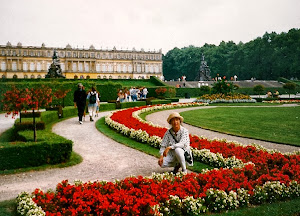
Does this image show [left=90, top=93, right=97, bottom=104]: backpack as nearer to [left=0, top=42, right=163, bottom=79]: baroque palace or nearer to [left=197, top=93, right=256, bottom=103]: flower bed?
[left=197, top=93, right=256, bottom=103]: flower bed

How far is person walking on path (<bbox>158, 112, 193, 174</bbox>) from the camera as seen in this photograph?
196 inches

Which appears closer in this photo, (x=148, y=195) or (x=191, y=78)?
(x=148, y=195)

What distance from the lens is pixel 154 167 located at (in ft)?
19.6

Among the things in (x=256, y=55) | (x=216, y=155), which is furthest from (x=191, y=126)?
(x=256, y=55)

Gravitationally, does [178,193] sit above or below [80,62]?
below

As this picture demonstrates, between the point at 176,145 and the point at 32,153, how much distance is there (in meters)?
2.92

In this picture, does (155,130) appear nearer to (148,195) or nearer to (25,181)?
(25,181)

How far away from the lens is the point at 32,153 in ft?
19.7

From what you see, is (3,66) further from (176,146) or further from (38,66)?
(176,146)

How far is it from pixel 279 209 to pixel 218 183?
32.5 inches

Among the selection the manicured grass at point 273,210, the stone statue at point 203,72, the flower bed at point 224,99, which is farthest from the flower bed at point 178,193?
the stone statue at point 203,72

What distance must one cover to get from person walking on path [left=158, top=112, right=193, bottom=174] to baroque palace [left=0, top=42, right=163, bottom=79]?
6135 centimetres

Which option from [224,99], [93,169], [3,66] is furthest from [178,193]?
[3,66]

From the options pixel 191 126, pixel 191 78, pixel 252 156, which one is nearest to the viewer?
pixel 252 156
